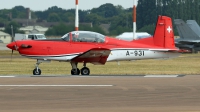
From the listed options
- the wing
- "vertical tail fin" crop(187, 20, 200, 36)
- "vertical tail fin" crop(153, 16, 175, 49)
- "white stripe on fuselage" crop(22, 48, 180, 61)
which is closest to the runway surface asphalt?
the wing

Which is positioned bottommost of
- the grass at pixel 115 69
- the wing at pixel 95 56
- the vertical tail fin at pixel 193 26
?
the grass at pixel 115 69

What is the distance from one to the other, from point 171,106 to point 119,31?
5898 centimetres

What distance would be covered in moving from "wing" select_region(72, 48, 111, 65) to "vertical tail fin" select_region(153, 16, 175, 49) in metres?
2.05

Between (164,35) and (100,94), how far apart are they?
27.4 feet

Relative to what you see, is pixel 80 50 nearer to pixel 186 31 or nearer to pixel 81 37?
pixel 81 37

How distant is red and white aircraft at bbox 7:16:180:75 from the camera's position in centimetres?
2016

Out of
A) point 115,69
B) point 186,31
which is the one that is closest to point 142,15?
point 186,31

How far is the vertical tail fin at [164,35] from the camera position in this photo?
68.7 ft

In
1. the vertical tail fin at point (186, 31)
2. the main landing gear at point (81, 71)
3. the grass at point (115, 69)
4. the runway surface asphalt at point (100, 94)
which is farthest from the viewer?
the vertical tail fin at point (186, 31)

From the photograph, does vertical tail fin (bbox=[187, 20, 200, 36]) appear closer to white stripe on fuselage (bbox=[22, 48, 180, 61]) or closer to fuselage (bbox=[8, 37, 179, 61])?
white stripe on fuselage (bbox=[22, 48, 180, 61])

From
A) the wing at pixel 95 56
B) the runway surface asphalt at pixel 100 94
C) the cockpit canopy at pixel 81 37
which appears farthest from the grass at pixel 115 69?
the runway surface asphalt at pixel 100 94

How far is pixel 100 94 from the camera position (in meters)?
13.2

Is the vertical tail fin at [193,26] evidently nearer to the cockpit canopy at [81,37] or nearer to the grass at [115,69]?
the grass at [115,69]

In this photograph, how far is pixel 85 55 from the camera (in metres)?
20.2
